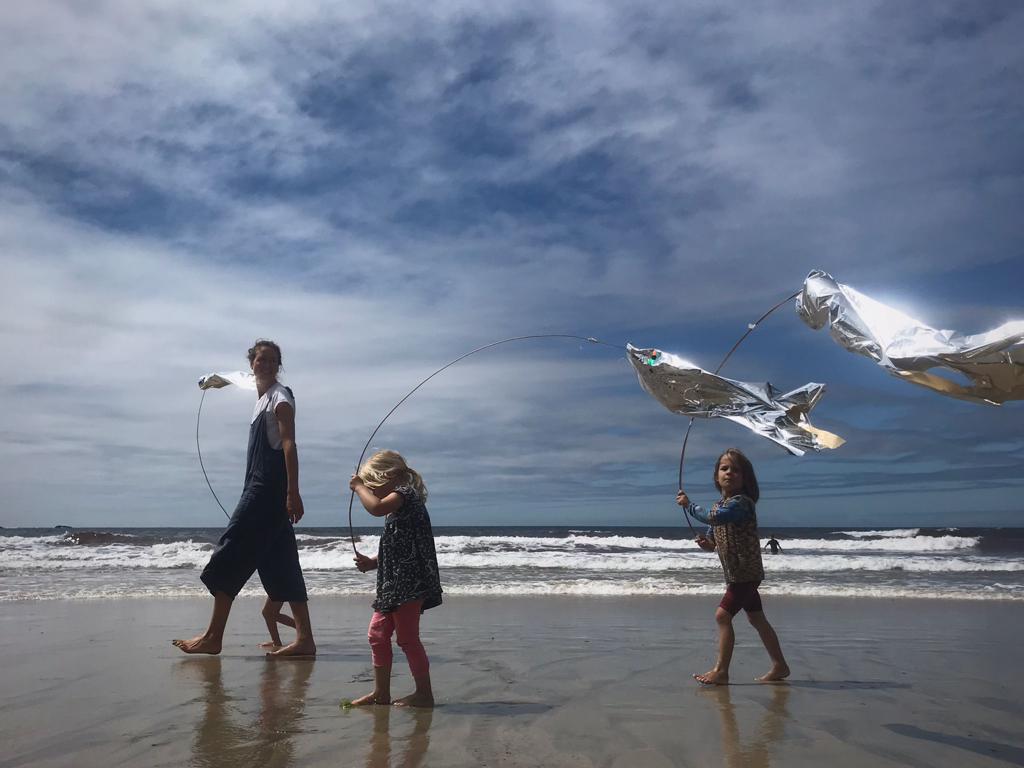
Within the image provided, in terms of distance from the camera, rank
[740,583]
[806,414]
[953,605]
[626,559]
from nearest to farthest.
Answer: [806,414] → [740,583] → [953,605] → [626,559]

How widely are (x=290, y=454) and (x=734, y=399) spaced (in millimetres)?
2873

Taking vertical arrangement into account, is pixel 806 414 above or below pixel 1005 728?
above

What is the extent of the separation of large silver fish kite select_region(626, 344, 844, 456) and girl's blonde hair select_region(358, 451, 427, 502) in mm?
1511

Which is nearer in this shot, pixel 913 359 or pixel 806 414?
pixel 913 359

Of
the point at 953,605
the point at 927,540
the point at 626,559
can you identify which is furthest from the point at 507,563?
the point at 927,540

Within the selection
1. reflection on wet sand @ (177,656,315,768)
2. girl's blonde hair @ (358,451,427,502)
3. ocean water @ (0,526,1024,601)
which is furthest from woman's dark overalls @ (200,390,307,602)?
ocean water @ (0,526,1024,601)

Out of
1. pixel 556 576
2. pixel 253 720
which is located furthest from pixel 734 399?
pixel 556 576

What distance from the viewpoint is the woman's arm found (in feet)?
17.0

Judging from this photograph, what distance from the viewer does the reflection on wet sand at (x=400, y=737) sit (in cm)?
346

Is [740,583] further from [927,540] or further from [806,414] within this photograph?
[927,540]

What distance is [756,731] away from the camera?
13.3 feet

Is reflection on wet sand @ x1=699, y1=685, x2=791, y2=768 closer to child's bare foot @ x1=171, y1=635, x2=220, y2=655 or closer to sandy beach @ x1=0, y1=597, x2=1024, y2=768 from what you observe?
sandy beach @ x1=0, y1=597, x2=1024, y2=768

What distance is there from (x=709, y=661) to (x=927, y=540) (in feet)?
106

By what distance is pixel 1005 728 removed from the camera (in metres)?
4.31
